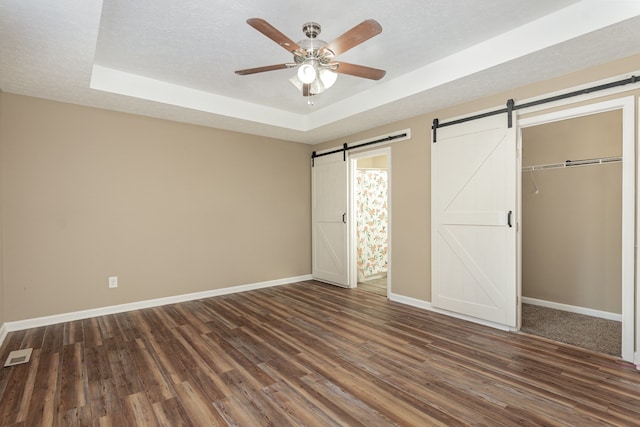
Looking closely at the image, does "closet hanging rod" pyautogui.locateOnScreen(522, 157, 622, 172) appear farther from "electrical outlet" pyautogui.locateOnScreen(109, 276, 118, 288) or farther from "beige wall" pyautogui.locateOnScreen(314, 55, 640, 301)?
"electrical outlet" pyautogui.locateOnScreen(109, 276, 118, 288)

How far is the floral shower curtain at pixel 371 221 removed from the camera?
5.83m

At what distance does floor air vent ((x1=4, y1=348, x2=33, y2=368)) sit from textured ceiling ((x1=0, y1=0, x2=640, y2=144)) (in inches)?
100

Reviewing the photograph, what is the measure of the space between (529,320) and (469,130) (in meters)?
2.30

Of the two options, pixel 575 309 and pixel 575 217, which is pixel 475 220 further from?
pixel 575 309

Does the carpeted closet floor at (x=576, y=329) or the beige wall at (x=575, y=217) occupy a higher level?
the beige wall at (x=575, y=217)

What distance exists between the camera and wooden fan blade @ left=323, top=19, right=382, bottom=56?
1973 millimetres

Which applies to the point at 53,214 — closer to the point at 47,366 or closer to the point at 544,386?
the point at 47,366

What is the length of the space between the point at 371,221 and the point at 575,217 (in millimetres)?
2941

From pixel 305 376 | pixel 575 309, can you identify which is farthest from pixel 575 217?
pixel 305 376

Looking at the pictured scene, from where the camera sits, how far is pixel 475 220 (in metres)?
3.69

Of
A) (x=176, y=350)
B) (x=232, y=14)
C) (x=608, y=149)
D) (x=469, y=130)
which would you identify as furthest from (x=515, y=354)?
(x=232, y=14)

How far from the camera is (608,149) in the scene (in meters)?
3.78

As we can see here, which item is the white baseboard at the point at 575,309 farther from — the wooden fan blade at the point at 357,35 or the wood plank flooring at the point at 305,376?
the wooden fan blade at the point at 357,35

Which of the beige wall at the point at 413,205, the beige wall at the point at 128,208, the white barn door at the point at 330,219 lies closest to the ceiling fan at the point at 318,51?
the beige wall at the point at 413,205
